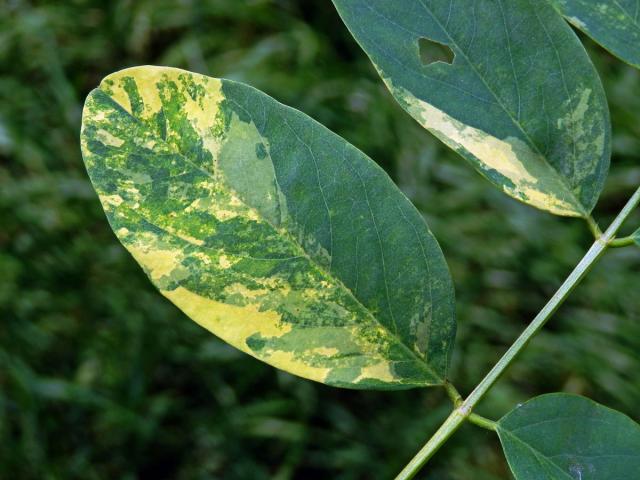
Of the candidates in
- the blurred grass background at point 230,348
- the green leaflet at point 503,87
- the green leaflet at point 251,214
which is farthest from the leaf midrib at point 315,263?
the blurred grass background at point 230,348

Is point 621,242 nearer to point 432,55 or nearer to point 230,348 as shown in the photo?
point 432,55

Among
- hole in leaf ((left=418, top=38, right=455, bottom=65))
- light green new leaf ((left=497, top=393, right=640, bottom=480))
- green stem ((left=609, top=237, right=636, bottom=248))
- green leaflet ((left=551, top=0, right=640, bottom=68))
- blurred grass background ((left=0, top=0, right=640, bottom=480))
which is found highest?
green leaflet ((left=551, top=0, right=640, bottom=68))

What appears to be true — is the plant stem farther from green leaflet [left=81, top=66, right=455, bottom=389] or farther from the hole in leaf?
the hole in leaf

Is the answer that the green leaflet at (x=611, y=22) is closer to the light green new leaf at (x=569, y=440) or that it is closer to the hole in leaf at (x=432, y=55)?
the hole in leaf at (x=432, y=55)

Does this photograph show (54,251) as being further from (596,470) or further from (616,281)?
(596,470)

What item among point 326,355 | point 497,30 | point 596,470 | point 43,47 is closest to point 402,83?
point 497,30

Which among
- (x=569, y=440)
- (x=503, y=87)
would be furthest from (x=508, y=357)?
(x=503, y=87)

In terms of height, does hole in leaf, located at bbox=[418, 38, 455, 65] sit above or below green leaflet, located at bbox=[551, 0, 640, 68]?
below

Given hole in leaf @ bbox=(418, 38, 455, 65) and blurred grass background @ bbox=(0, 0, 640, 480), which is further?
blurred grass background @ bbox=(0, 0, 640, 480)

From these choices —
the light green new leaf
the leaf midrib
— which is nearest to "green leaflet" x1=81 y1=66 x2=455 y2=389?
the leaf midrib
